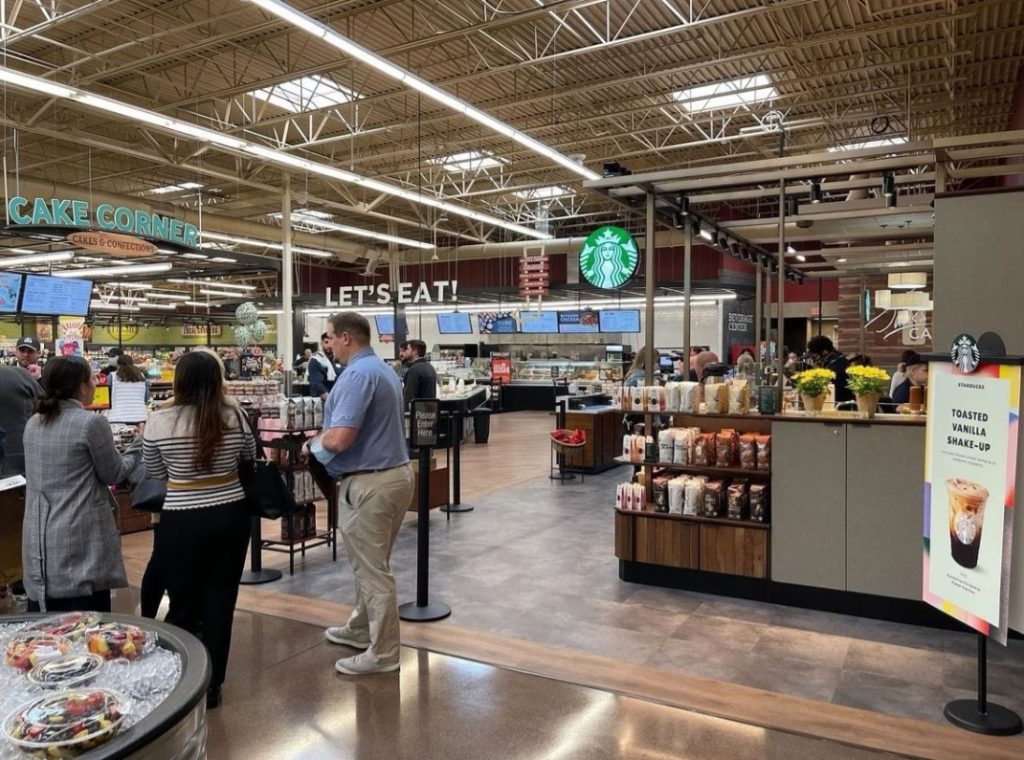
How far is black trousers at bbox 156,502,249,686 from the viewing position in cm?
304

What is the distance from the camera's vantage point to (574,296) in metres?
18.8

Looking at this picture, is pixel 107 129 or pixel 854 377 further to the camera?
pixel 107 129

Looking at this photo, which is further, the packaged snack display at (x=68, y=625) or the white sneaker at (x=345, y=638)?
the white sneaker at (x=345, y=638)

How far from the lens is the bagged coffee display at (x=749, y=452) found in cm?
485

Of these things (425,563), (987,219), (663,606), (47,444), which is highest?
(987,219)

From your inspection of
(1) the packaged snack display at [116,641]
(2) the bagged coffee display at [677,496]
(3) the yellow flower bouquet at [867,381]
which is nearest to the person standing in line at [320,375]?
(2) the bagged coffee display at [677,496]

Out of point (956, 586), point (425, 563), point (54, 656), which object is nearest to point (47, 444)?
point (54, 656)

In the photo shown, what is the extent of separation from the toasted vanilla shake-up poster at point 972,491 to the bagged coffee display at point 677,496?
1.77 metres

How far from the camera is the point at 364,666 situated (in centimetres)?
357

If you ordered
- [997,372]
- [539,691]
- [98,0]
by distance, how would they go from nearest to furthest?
[997,372]
[539,691]
[98,0]

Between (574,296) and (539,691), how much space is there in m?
15.9

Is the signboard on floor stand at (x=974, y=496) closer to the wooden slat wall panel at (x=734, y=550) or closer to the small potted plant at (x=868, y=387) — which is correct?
the small potted plant at (x=868, y=387)

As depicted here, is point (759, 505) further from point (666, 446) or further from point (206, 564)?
point (206, 564)

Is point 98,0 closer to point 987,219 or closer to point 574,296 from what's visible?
point 987,219
